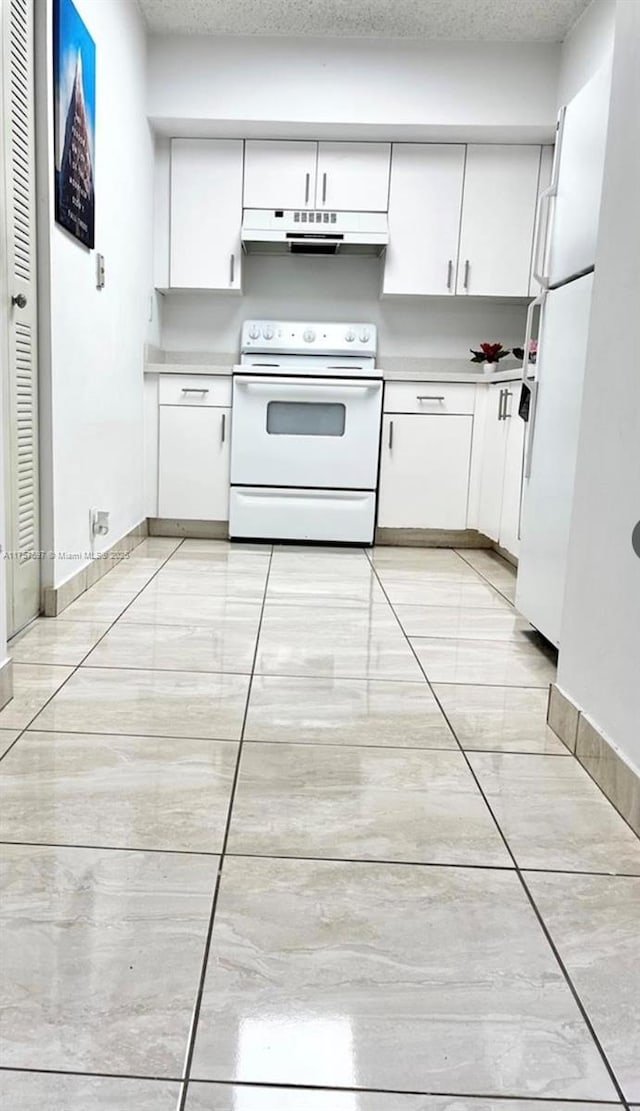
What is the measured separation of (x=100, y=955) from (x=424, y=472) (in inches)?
126

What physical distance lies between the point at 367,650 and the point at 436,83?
295 cm

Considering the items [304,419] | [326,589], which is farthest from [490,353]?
[326,589]

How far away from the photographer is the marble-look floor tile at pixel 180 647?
195 cm

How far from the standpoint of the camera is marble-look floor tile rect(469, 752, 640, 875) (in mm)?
1140

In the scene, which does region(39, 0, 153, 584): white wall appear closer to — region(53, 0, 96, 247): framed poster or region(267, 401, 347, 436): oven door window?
region(53, 0, 96, 247): framed poster

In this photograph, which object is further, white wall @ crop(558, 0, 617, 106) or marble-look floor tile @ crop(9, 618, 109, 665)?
white wall @ crop(558, 0, 617, 106)

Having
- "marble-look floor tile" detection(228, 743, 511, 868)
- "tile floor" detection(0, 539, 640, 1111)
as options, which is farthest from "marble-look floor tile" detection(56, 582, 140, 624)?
"marble-look floor tile" detection(228, 743, 511, 868)

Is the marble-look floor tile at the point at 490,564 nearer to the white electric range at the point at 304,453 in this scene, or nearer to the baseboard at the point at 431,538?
the baseboard at the point at 431,538

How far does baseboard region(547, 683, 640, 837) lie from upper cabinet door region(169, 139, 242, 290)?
10.1 ft

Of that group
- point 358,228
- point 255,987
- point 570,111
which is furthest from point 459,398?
point 255,987

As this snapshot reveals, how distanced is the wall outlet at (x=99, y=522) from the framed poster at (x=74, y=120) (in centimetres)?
92

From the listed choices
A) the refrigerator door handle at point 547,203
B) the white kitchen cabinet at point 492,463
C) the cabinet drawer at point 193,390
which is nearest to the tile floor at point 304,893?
the refrigerator door handle at point 547,203

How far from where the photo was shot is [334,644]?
2186mm

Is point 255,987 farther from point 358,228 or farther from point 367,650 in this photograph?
point 358,228
